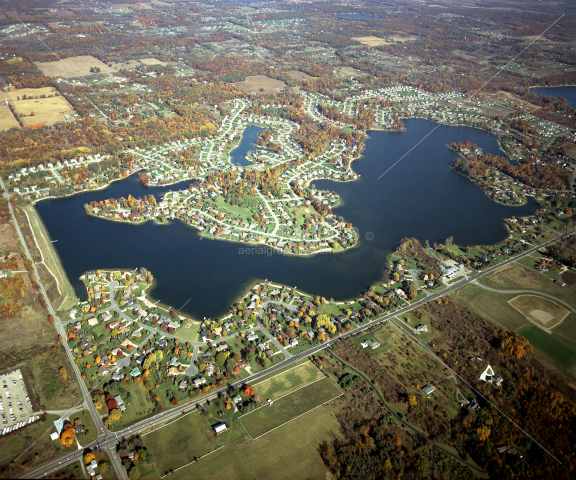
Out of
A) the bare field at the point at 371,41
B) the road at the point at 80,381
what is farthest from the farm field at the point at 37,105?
the bare field at the point at 371,41

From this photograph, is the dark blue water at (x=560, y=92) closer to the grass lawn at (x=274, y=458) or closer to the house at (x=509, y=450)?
the house at (x=509, y=450)

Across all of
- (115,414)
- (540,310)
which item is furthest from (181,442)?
(540,310)

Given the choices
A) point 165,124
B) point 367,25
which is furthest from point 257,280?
point 367,25

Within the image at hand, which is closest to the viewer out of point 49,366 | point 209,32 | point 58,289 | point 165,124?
point 49,366

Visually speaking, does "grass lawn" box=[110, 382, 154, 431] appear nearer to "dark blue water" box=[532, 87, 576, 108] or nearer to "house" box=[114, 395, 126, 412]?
"house" box=[114, 395, 126, 412]

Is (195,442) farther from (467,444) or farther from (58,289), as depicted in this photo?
(58,289)

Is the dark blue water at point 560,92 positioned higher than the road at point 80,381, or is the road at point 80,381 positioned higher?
the road at point 80,381

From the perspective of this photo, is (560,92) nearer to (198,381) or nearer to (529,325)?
(529,325)
